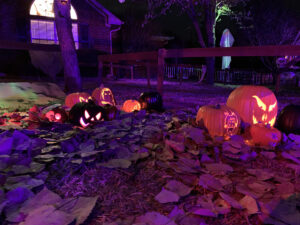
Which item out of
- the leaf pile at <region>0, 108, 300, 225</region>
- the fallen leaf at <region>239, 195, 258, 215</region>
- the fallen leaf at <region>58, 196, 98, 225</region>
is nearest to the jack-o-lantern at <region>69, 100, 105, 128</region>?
the leaf pile at <region>0, 108, 300, 225</region>

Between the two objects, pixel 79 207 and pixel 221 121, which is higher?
pixel 221 121

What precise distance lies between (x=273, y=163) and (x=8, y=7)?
14.5 metres

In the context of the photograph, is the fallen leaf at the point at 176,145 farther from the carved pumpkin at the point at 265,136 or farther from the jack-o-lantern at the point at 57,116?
the jack-o-lantern at the point at 57,116

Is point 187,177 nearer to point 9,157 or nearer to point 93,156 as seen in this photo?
point 93,156

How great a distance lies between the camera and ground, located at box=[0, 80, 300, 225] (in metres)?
1.64

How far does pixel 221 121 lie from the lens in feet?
10.2

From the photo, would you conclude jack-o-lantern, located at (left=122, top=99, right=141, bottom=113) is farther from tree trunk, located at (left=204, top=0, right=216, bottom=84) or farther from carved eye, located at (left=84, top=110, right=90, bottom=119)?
tree trunk, located at (left=204, top=0, right=216, bottom=84)

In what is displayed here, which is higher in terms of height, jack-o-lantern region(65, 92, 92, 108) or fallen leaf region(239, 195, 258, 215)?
jack-o-lantern region(65, 92, 92, 108)

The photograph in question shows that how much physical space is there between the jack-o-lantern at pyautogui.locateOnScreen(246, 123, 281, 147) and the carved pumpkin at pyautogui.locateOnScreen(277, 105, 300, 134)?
20.1 inches

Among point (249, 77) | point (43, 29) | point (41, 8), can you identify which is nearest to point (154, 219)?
point (41, 8)

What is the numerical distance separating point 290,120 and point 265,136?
0.70 meters

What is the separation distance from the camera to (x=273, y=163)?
2.47 m

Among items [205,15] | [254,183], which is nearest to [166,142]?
[254,183]

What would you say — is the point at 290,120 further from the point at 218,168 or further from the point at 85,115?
the point at 85,115
